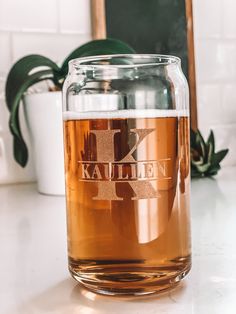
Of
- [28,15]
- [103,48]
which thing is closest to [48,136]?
[103,48]

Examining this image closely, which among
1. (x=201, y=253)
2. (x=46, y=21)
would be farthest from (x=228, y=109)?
(x=201, y=253)

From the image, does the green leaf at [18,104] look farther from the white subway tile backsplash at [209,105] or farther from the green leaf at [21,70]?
the white subway tile backsplash at [209,105]

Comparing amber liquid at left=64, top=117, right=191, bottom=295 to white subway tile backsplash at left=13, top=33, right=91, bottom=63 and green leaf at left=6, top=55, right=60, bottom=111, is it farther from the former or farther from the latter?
white subway tile backsplash at left=13, top=33, right=91, bottom=63

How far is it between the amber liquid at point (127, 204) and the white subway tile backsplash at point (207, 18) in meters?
0.88

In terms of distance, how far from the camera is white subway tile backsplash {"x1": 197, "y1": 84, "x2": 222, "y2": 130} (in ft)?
3.88

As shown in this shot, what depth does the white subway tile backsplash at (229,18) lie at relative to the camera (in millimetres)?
1214

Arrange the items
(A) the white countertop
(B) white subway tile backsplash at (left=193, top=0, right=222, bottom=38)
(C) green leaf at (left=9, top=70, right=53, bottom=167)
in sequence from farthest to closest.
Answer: (B) white subway tile backsplash at (left=193, top=0, right=222, bottom=38)
(C) green leaf at (left=9, top=70, right=53, bottom=167)
(A) the white countertop

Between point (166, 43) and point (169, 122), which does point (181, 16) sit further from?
point (169, 122)

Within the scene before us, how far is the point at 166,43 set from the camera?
109cm

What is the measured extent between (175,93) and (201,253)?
0.16 m

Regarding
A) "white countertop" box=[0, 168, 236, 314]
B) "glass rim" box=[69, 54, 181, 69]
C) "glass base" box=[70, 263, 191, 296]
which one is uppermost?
"glass rim" box=[69, 54, 181, 69]

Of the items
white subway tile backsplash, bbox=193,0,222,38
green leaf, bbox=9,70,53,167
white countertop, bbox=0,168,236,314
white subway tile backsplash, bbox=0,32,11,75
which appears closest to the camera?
white countertop, bbox=0,168,236,314

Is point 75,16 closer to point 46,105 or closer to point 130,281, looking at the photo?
point 46,105

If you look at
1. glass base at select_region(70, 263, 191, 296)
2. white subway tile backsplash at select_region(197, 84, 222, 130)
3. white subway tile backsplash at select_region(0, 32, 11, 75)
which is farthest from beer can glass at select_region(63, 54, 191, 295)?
white subway tile backsplash at select_region(197, 84, 222, 130)
